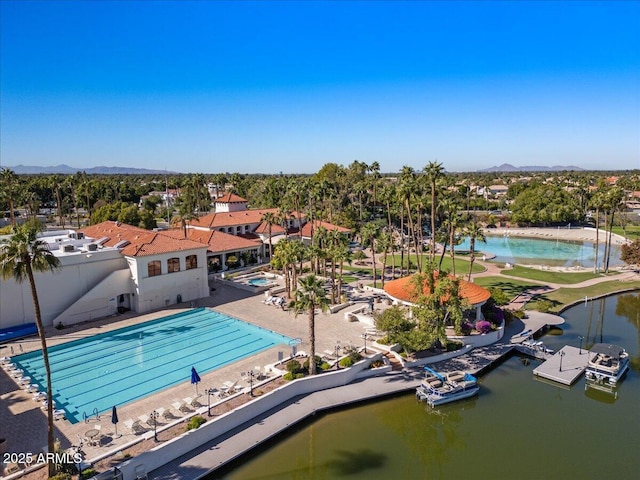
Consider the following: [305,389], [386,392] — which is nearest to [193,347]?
[305,389]

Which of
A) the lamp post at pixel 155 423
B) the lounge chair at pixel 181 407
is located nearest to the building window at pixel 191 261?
the lounge chair at pixel 181 407

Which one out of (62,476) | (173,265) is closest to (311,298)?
(62,476)

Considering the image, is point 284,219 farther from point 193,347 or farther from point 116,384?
point 116,384

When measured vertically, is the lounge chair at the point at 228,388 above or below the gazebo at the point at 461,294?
below

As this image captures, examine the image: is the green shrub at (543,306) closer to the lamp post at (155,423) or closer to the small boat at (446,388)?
the small boat at (446,388)

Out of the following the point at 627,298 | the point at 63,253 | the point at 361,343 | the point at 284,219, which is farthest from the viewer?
the point at 284,219

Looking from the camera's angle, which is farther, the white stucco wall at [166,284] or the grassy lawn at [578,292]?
the grassy lawn at [578,292]

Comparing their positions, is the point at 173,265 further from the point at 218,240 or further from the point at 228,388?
the point at 228,388
